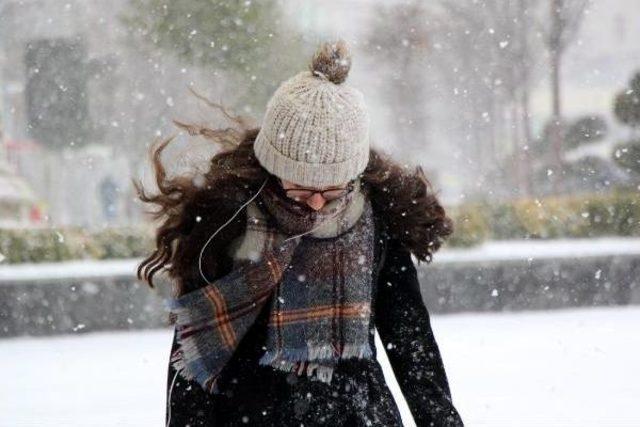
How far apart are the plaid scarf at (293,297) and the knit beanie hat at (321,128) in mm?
102

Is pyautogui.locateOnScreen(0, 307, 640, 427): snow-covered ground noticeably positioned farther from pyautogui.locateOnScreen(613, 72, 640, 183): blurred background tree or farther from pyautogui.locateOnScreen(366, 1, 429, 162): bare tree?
pyautogui.locateOnScreen(366, 1, 429, 162): bare tree

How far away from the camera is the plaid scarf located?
2.33m

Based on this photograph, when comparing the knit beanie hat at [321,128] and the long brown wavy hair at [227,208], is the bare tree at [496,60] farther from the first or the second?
the knit beanie hat at [321,128]

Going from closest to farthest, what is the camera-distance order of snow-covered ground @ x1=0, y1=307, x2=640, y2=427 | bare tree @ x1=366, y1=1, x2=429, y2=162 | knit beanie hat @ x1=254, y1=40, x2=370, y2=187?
knit beanie hat @ x1=254, y1=40, x2=370, y2=187
snow-covered ground @ x1=0, y1=307, x2=640, y2=427
bare tree @ x1=366, y1=1, x2=429, y2=162

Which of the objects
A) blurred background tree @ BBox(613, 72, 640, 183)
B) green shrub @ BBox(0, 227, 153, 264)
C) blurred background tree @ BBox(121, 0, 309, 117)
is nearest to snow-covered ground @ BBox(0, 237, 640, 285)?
green shrub @ BBox(0, 227, 153, 264)

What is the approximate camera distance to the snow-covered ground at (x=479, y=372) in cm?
615

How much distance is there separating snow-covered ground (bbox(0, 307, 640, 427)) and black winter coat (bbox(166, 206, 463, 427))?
3564 mm

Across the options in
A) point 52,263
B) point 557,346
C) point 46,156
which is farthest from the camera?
point 46,156

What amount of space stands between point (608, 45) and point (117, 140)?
1599cm

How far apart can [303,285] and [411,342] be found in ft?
0.96

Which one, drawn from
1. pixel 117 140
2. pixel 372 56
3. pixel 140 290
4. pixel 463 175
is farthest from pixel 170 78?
pixel 463 175

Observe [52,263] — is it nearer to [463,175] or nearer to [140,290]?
[140,290]

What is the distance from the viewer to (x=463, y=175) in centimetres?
3203

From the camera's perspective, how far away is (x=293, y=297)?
7.73ft
